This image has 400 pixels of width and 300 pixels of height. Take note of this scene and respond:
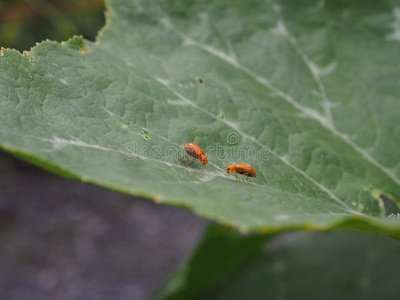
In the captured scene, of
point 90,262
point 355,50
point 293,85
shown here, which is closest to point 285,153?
point 293,85

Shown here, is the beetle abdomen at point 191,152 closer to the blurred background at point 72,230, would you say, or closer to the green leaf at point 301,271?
the green leaf at point 301,271

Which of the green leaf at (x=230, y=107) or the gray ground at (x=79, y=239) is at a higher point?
the gray ground at (x=79, y=239)

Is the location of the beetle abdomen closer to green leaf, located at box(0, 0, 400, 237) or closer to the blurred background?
green leaf, located at box(0, 0, 400, 237)

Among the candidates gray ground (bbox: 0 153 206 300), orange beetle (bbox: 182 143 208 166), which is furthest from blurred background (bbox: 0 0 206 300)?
orange beetle (bbox: 182 143 208 166)

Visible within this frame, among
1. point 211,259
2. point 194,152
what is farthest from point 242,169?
point 211,259

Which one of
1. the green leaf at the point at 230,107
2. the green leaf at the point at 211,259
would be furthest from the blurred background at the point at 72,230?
the green leaf at the point at 230,107

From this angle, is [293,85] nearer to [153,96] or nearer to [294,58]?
[294,58]
